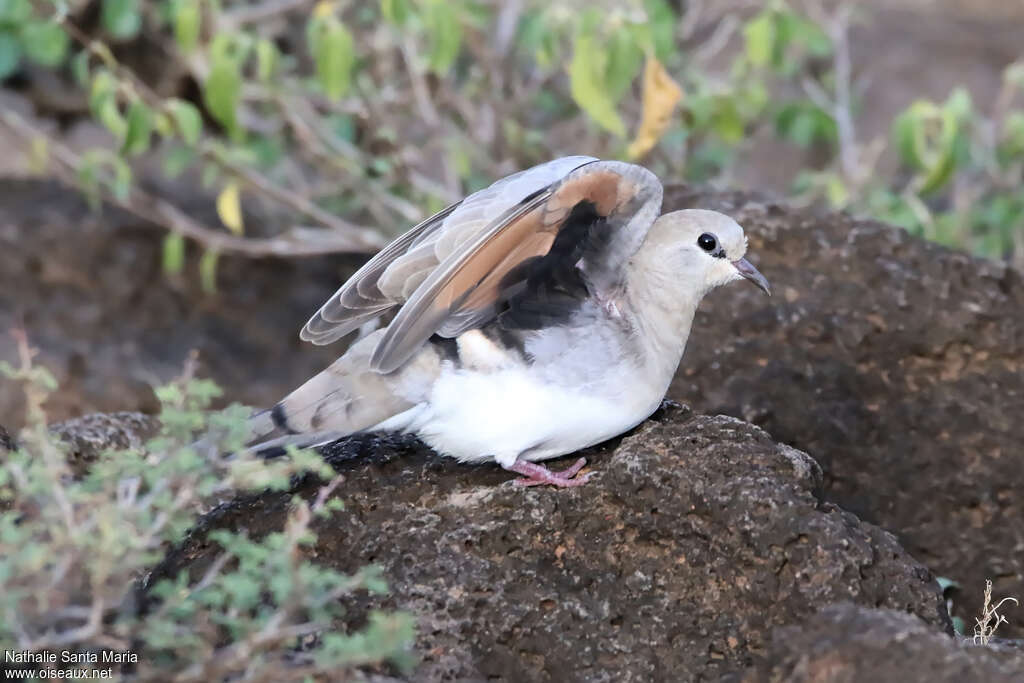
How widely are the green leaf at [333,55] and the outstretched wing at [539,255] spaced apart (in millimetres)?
2660

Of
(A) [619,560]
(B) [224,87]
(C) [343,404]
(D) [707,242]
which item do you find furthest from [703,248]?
(B) [224,87]

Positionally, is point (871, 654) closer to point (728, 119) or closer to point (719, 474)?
point (719, 474)

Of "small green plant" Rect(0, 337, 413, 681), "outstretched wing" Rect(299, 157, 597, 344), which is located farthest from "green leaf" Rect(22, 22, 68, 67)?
"small green plant" Rect(0, 337, 413, 681)

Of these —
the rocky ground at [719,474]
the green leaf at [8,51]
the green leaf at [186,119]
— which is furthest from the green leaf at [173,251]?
the green leaf at [8,51]

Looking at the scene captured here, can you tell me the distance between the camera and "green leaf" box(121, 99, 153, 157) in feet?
21.5

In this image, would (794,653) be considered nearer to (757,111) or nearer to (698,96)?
(698,96)

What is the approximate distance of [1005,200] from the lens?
804cm

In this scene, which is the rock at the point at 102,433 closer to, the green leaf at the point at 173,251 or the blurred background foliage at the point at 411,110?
the blurred background foliage at the point at 411,110

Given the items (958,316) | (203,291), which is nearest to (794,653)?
(958,316)

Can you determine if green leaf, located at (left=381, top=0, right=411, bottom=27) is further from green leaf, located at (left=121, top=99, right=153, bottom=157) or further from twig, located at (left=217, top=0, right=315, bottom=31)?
twig, located at (left=217, top=0, right=315, bottom=31)

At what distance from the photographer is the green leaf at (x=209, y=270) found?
7.67 meters

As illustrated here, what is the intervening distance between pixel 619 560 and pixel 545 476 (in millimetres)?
328

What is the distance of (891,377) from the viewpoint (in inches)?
207

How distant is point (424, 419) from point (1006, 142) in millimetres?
5109
